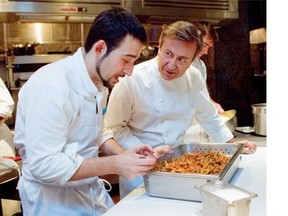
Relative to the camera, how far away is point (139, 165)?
141cm

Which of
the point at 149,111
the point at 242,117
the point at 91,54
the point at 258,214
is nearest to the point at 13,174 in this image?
the point at 149,111

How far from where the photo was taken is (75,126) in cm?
149

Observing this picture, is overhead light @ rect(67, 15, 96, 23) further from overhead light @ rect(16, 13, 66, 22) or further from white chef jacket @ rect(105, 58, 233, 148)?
white chef jacket @ rect(105, 58, 233, 148)

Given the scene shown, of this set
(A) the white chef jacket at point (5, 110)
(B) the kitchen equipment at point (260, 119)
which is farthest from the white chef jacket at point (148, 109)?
(A) the white chef jacket at point (5, 110)

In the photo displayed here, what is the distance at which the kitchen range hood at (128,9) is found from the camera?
337 centimetres

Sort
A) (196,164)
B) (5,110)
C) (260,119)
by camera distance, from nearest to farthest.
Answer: (196,164) → (260,119) → (5,110)

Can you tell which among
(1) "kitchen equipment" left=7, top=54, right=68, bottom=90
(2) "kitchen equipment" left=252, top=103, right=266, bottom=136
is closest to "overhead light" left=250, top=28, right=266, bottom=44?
(1) "kitchen equipment" left=7, top=54, right=68, bottom=90

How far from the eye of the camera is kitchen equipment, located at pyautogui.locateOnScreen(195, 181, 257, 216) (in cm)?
107

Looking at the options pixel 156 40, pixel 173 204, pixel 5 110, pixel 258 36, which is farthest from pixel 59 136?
pixel 258 36

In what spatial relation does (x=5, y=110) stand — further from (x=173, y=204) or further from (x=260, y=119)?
(x=173, y=204)

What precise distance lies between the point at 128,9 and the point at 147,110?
1.89 metres

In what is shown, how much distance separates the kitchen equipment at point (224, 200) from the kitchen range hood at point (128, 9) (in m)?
2.70

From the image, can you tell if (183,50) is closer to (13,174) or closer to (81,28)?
(13,174)

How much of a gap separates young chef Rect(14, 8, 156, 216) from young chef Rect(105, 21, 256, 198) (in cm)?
42
